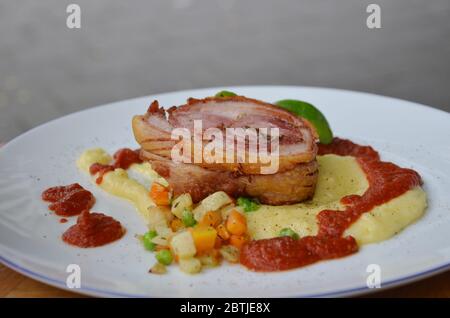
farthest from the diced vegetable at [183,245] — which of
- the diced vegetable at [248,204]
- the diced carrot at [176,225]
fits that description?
the diced vegetable at [248,204]

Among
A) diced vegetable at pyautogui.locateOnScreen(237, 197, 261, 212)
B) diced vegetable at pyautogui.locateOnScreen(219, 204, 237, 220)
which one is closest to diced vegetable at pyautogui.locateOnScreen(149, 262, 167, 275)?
diced vegetable at pyautogui.locateOnScreen(219, 204, 237, 220)

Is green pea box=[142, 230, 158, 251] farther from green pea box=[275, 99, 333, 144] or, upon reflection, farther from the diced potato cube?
green pea box=[275, 99, 333, 144]

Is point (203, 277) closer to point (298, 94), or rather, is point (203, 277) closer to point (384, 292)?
point (384, 292)

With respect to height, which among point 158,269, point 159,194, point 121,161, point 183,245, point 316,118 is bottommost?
point 158,269

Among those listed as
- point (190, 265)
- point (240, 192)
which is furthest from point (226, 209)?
point (190, 265)

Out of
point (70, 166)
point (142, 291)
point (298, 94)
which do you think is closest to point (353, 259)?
point (142, 291)

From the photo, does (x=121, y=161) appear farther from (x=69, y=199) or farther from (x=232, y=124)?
(x=232, y=124)

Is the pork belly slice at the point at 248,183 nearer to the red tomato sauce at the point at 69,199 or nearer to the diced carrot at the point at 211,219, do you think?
the diced carrot at the point at 211,219
